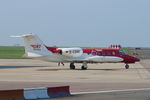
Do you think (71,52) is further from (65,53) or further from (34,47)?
(34,47)

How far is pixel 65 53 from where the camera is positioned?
150ft

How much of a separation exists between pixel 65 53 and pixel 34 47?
3.24m

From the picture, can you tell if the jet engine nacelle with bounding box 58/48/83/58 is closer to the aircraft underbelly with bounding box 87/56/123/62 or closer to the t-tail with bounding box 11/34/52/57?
the aircraft underbelly with bounding box 87/56/123/62

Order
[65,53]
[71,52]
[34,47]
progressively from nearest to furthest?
[34,47]
[65,53]
[71,52]

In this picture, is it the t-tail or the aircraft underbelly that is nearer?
the t-tail

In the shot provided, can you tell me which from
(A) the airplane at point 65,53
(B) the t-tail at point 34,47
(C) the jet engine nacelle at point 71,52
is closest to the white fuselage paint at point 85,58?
(A) the airplane at point 65,53

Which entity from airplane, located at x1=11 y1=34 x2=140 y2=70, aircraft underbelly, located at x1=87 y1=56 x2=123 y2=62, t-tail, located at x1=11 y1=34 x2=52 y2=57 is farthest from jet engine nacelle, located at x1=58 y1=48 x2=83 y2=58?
t-tail, located at x1=11 y1=34 x2=52 y2=57

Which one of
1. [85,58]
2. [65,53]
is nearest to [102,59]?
[85,58]

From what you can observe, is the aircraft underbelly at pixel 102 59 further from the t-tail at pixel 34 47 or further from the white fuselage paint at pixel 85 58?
the t-tail at pixel 34 47

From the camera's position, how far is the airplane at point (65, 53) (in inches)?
1754

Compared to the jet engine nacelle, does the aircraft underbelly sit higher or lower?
lower

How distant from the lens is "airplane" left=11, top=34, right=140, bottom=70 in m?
44.6

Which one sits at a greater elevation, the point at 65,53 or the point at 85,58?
the point at 65,53

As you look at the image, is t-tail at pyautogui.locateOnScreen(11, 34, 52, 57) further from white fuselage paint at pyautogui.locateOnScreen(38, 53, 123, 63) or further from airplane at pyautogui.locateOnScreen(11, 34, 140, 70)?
white fuselage paint at pyautogui.locateOnScreen(38, 53, 123, 63)
